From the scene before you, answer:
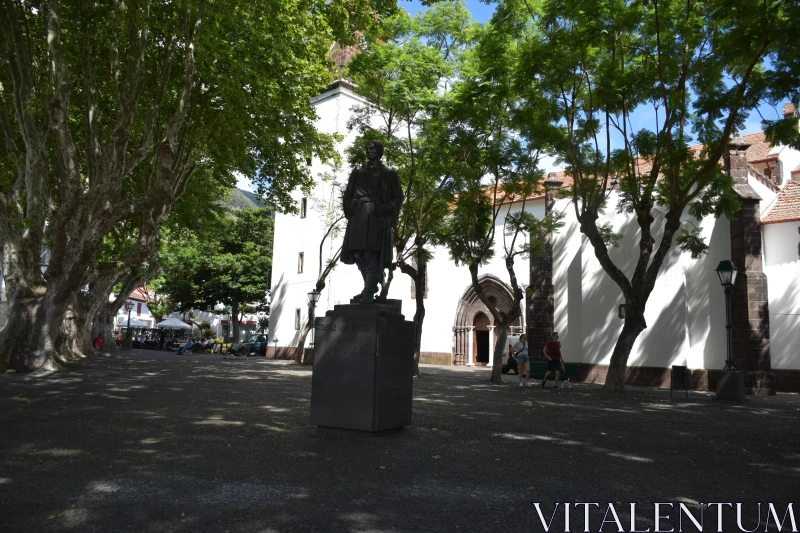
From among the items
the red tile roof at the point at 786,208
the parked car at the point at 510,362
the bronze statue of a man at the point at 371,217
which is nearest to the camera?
the bronze statue of a man at the point at 371,217

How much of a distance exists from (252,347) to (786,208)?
31019 mm

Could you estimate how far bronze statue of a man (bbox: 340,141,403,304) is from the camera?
8.48 meters

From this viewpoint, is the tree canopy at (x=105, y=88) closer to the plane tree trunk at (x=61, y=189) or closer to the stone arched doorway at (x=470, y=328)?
the plane tree trunk at (x=61, y=189)

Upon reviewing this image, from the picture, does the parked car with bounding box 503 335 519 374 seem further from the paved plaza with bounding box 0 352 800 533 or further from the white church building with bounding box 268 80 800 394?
the paved plaza with bounding box 0 352 800 533

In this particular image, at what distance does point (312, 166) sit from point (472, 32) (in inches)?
760

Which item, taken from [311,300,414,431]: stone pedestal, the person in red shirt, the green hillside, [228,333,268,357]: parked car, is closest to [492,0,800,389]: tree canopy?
the person in red shirt

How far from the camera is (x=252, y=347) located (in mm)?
41156

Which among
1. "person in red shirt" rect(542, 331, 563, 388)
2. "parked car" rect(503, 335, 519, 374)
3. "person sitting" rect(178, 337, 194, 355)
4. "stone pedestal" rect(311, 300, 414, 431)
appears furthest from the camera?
"person sitting" rect(178, 337, 194, 355)

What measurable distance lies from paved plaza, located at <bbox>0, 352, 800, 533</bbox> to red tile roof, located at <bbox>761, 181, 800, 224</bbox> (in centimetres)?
1163

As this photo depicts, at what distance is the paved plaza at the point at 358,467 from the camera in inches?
173

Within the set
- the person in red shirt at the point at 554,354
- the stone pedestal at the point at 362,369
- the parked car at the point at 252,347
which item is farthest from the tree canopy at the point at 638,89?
the parked car at the point at 252,347

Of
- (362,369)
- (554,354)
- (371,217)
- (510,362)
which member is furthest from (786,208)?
(362,369)

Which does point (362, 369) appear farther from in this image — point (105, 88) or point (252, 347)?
point (252, 347)

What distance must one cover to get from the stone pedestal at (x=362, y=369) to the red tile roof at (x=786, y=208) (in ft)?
56.6
